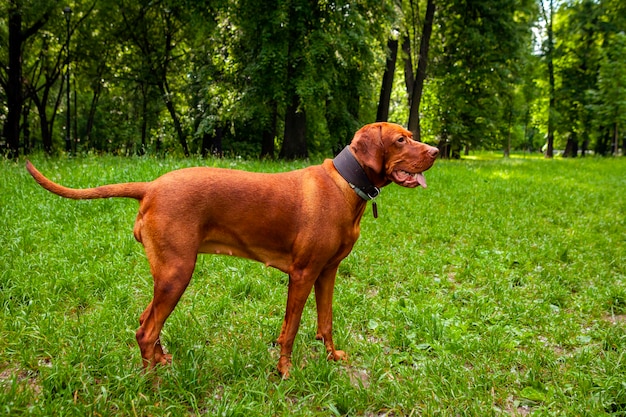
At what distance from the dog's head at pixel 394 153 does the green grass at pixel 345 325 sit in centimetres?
157

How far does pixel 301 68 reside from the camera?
1296 cm

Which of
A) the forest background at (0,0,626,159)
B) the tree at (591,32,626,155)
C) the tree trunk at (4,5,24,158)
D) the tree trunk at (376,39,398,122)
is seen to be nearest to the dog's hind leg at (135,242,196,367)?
the forest background at (0,0,626,159)

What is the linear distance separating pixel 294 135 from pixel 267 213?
12057mm

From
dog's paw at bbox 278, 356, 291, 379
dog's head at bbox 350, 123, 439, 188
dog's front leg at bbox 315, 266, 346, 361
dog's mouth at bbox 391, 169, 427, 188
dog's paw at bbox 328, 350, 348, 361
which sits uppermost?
dog's head at bbox 350, 123, 439, 188

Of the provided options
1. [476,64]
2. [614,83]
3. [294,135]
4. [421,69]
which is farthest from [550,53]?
[294,135]

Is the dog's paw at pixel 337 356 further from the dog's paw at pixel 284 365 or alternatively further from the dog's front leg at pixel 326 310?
the dog's paw at pixel 284 365

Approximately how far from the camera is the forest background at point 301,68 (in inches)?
513

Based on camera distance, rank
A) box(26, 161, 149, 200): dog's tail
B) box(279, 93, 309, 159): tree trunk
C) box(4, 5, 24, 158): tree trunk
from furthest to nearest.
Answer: box(4, 5, 24, 158): tree trunk → box(279, 93, 309, 159): tree trunk → box(26, 161, 149, 200): dog's tail

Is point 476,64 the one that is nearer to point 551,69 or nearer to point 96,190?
point 551,69

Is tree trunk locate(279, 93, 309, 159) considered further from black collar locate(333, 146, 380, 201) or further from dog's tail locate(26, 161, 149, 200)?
dog's tail locate(26, 161, 149, 200)

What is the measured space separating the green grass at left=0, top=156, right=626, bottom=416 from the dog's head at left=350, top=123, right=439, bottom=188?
157 centimetres

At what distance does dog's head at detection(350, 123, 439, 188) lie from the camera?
303 centimetres

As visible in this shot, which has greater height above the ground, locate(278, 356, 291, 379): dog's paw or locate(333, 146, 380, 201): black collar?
locate(333, 146, 380, 201): black collar

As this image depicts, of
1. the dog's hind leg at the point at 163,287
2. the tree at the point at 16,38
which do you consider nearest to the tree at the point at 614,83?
the tree at the point at 16,38
